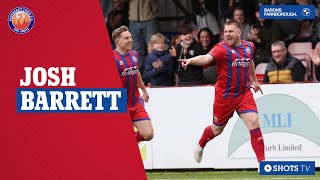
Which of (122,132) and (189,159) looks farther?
(189,159)

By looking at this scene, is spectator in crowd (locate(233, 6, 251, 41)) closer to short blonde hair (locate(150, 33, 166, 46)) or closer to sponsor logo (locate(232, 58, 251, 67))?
short blonde hair (locate(150, 33, 166, 46))

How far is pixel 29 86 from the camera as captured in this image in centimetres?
1226

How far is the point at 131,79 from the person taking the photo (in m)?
15.6

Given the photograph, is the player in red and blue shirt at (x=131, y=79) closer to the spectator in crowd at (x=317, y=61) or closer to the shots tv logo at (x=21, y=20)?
the spectator in crowd at (x=317, y=61)

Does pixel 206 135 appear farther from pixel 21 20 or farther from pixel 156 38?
pixel 21 20

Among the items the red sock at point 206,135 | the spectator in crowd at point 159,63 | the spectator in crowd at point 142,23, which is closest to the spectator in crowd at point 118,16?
the spectator in crowd at point 142,23

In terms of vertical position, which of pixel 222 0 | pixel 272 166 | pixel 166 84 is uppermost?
pixel 222 0

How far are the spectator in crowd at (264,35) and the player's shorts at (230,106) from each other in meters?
2.73

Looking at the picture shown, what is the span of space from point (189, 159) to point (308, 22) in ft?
11.0

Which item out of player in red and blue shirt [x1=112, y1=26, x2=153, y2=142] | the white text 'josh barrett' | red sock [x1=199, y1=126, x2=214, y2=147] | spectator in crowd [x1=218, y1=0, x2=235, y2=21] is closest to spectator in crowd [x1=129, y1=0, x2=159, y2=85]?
spectator in crowd [x1=218, y1=0, x2=235, y2=21]

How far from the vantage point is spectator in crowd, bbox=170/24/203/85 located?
1791 centimetres

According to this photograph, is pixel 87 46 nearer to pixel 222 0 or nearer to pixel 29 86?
pixel 29 86

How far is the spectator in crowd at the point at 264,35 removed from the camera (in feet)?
59.6

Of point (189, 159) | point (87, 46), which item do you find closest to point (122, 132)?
point (87, 46)
